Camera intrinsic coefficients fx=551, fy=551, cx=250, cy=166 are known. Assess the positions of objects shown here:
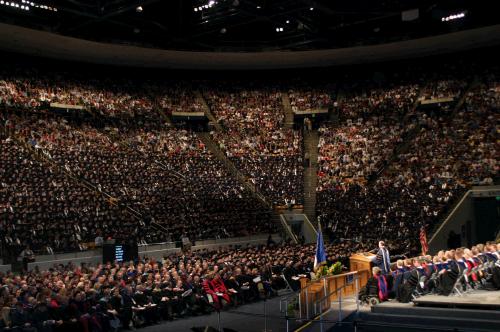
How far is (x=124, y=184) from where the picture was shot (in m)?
29.7

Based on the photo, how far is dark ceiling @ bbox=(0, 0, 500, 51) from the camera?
29.3 metres

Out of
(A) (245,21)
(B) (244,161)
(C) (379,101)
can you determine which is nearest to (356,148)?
(C) (379,101)

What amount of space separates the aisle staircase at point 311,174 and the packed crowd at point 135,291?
11068mm

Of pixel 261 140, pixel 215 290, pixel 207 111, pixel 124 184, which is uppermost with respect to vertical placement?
pixel 207 111

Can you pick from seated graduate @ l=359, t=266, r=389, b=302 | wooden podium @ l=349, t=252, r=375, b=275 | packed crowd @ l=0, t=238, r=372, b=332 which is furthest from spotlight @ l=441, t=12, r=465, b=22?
seated graduate @ l=359, t=266, r=389, b=302

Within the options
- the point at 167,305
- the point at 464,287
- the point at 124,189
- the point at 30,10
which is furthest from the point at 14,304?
the point at 30,10

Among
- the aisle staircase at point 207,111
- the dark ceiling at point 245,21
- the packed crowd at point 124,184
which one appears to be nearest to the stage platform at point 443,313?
the packed crowd at point 124,184

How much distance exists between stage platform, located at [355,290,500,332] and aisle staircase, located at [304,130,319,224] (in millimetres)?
19319

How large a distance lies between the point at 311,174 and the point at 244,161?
4550 millimetres

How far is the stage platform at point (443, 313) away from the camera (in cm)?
1223

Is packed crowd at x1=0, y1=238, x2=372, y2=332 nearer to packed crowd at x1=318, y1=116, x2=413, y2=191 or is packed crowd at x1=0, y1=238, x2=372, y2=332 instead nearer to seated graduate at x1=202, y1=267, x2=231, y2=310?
seated graduate at x1=202, y1=267, x2=231, y2=310

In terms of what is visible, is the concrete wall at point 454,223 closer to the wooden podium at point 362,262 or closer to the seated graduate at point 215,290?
the wooden podium at point 362,262

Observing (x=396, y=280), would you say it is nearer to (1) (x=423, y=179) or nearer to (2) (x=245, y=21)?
(1) (x=423, y=179)

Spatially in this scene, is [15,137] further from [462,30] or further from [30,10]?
[462,30]
